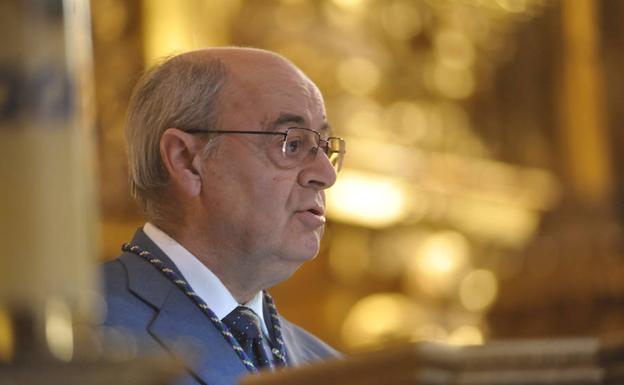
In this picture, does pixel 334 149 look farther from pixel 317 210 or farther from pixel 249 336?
pixel 249 336

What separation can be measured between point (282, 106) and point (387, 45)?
142 inches

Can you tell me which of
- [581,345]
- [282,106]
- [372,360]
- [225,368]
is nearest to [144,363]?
[372,360]

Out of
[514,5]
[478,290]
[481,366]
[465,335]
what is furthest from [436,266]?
[481,366]

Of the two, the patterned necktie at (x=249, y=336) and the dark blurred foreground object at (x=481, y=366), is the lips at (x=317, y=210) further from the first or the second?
the dark blurred foreground object at (x=481, y=366)

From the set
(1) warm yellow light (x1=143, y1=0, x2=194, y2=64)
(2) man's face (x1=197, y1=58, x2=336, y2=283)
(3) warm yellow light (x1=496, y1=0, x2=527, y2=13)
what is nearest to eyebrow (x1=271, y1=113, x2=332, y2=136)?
(2) man's face (x1=197, y1=58, x2=336, y2=283)

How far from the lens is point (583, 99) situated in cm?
675

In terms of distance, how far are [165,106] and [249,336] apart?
20.9 inches

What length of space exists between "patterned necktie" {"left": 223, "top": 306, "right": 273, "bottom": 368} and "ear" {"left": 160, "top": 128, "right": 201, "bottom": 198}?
0.34m

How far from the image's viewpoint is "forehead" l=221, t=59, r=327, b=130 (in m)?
2.79

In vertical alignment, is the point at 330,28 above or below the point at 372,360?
above

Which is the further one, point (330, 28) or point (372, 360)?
point (330, 28)

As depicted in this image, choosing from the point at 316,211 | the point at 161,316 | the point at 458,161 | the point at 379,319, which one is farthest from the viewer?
the point at 458,161

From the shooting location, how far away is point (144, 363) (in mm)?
970

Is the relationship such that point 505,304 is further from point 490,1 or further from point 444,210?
point 490,1
